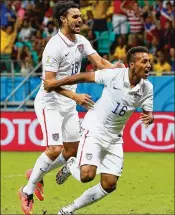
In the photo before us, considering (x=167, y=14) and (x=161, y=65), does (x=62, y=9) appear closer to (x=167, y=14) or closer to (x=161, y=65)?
(x=161, y=65)

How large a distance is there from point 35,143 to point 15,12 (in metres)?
6.21

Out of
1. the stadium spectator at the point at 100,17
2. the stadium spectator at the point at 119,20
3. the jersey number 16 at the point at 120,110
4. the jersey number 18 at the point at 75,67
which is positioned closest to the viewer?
the jersey number 16 at the point at 120,110

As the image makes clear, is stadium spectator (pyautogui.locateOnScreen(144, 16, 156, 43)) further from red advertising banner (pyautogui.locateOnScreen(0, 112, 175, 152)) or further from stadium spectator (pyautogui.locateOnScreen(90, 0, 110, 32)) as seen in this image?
red advertising banner (pyautogui.locateOnScreen(0, 112, 175, 152))

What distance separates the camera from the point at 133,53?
31.2 feet

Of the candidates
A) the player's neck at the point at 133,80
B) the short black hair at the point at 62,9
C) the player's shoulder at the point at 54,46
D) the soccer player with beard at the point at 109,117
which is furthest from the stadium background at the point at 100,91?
the short black hair at the point at 62,9

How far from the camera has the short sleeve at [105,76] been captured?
31.3 ft

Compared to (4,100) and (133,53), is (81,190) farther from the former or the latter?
(4,100)

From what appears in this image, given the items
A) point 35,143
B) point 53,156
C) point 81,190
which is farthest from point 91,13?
point 53,156

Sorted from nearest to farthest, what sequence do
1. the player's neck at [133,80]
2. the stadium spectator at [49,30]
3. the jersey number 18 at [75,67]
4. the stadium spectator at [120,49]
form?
Answer: the player's neck at [133,80] → the jersey number 18 at [75,67] → the stadium spectator at [120,49] → the stadium spectator at [49,30]

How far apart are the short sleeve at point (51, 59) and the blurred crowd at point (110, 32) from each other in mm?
Result: 10392

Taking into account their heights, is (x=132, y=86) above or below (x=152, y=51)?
above

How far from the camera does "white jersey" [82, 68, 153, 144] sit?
380 inches

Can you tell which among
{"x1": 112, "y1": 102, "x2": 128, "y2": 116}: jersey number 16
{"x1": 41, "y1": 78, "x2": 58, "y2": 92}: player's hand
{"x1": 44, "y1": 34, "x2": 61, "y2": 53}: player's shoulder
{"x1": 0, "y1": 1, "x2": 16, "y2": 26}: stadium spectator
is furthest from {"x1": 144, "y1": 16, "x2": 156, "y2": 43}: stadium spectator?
{"x1": 112, "y1": 102, "x2": 128, "y2": 116}: jersey number 16

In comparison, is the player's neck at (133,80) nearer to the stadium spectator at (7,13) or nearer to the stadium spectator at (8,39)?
the stadium spectator at (8,39)
